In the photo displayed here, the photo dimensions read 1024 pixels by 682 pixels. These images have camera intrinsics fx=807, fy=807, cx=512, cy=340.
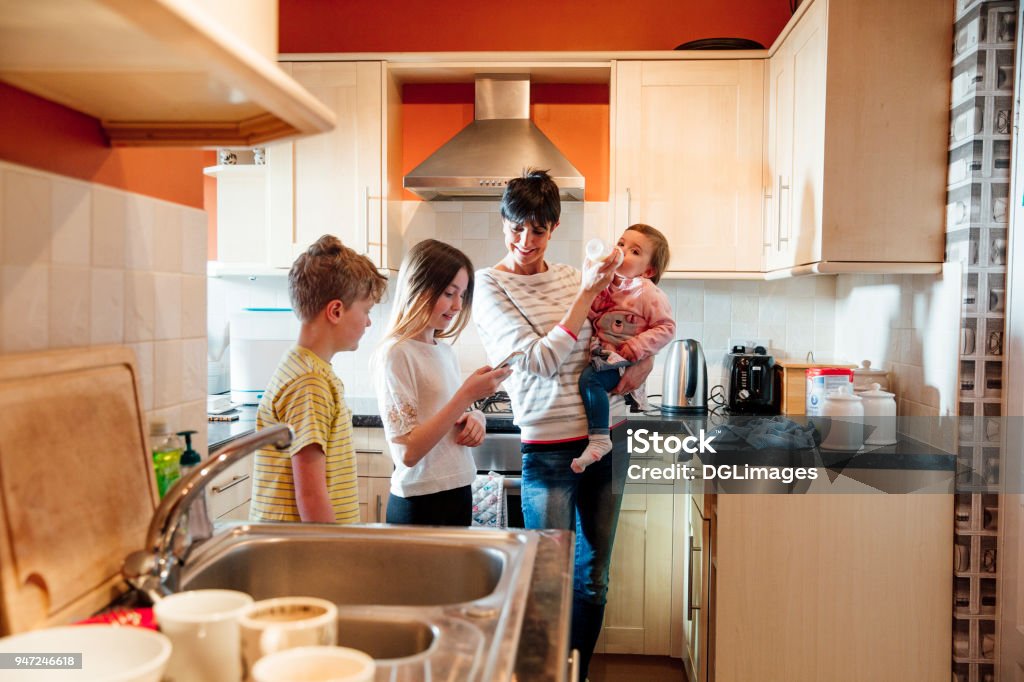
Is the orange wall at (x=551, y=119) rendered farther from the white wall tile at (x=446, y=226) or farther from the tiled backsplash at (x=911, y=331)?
the tiled backsplash at (x=911, y=331)

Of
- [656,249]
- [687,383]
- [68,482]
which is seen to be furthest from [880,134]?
[68,482]

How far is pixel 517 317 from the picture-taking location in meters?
2.10

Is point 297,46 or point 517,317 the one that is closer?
point 517,317

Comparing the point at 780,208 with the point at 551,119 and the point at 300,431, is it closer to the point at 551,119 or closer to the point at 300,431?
the point at 551,119

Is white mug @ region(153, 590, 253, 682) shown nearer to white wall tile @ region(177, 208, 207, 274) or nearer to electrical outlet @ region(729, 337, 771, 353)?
white wall tile @ region(177, 208, 207, 274)

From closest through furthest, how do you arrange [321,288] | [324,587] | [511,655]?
[511,655] < [324,587] < [321,288]

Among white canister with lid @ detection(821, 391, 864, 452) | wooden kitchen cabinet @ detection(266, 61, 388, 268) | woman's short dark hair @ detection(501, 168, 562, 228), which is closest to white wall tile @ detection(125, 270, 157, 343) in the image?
woman's short dark hair @ detection(501, 168, 562, 228)

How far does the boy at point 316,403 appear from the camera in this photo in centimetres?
145

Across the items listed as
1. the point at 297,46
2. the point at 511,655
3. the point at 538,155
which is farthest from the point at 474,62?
the point at 511,655

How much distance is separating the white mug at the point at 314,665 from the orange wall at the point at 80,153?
601 millimetres

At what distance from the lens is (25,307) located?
0.88m

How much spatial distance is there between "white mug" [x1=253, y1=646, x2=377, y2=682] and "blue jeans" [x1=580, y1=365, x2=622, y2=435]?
56.6 inches

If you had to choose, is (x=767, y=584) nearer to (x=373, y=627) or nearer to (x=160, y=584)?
(x=373, y=627)

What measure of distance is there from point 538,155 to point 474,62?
45 cm
